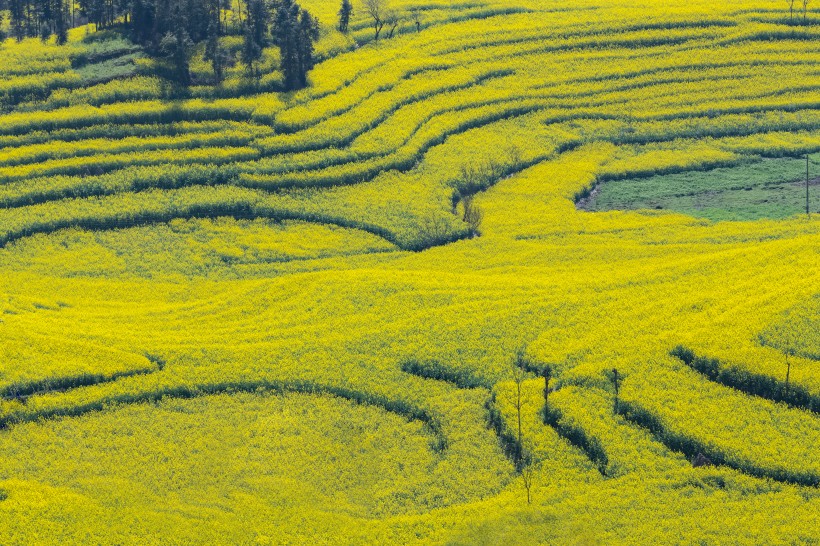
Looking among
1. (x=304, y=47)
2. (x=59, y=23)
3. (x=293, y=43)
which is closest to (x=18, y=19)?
(x=59, y=23)

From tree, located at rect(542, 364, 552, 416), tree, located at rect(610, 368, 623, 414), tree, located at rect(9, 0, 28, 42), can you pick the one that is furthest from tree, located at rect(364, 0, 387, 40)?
tree, located at rect(610, 368, 623, 414)

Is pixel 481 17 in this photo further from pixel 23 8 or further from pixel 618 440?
pixel 618 440

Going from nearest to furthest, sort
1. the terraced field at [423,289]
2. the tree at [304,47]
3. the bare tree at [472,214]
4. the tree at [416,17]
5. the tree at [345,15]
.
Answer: the terraced field at [423,289] < the bare tree at [472,214] < the tree at [304,47] < the tree at [345,15] < the tree at [416,17]

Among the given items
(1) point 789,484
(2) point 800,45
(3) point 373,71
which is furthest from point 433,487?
(2) point 800,45

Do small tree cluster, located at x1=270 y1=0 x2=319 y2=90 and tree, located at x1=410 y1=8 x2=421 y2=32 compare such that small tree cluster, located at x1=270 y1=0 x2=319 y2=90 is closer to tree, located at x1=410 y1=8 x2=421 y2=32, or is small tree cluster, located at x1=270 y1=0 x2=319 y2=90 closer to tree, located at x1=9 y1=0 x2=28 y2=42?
tree, located at x1=410 y1=8 x2=421 y2=32

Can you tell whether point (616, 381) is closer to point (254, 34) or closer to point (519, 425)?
point (519, 425)

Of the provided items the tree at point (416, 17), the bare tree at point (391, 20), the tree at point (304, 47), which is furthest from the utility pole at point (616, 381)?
the tree at point (416, 17)

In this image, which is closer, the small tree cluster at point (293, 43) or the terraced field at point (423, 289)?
the terraced field at point (423, 289)

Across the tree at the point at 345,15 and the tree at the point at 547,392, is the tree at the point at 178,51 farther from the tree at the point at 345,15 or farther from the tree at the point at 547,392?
the tree at the point at 547,392
